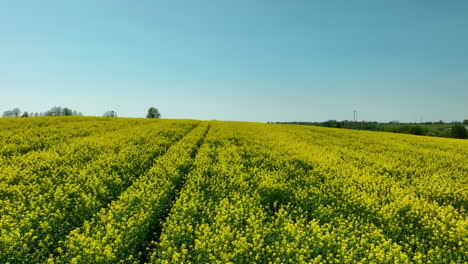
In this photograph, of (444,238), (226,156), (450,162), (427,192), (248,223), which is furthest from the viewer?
(450,162)

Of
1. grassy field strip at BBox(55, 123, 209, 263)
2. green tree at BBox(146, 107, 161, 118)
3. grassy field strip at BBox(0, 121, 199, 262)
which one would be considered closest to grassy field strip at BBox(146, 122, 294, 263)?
grassy field strip at BBox(55, 123, 209, 263)

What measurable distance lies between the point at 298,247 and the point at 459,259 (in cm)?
353

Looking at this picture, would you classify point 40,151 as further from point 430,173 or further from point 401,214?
point 430,173

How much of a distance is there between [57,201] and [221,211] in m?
5.21

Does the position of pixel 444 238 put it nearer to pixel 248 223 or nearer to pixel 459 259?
pixel 459 259

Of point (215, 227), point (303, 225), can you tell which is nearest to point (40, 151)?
point (215, 227)

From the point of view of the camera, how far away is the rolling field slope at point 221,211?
18.1 feet

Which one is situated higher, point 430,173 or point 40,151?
point 40,151

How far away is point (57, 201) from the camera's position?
762 cm

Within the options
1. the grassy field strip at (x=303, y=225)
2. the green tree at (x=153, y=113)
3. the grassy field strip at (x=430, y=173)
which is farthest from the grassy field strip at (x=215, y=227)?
the green tree at (x=153, y=113)

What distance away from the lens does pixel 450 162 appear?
16.8m

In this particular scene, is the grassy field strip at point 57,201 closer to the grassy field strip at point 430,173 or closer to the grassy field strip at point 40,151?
the grassy field strip at point 40,151

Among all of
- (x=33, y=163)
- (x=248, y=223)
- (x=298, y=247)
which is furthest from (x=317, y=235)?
(x=33, y=163)

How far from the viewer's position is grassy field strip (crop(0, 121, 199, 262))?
564cm
